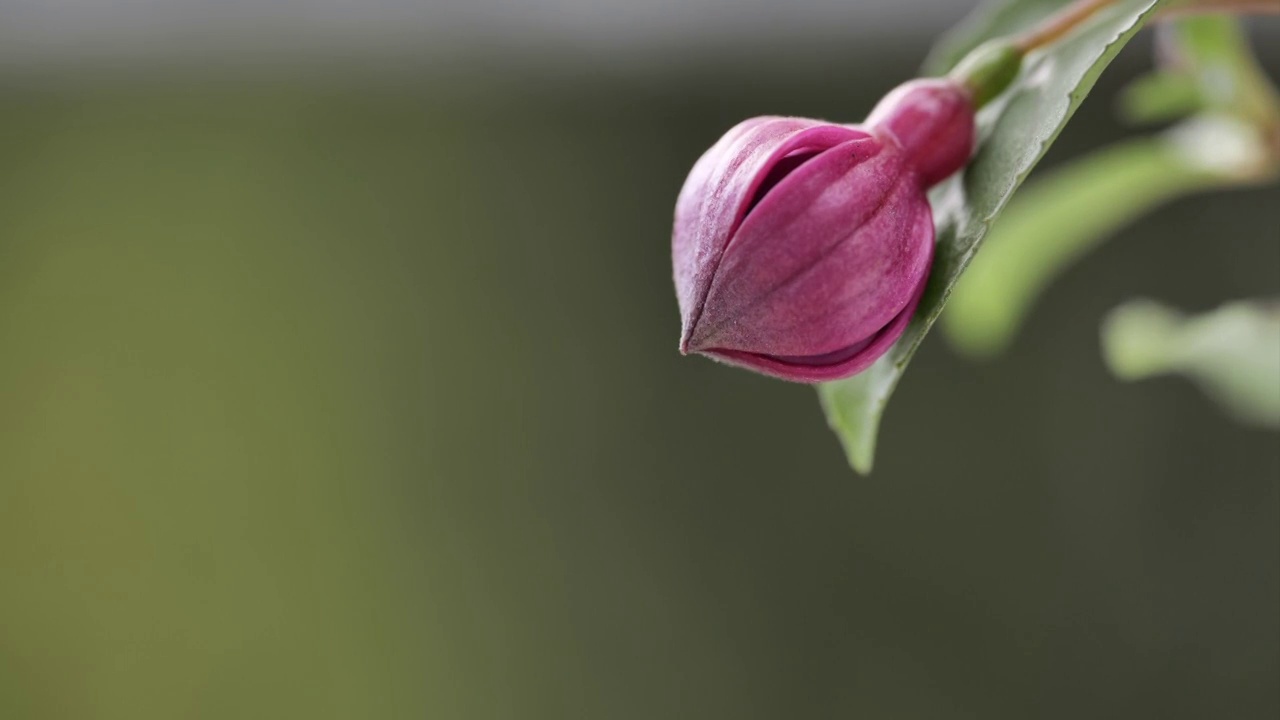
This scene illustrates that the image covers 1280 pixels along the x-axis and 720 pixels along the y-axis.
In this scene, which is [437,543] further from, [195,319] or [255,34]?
[255,34]

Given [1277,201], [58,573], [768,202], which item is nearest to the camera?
[768,202]

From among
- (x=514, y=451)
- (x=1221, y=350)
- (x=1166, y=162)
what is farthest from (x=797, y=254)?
(x=514, y=451)

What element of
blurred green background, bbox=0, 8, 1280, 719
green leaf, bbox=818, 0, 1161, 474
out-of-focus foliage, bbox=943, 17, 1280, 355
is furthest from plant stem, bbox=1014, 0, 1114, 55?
blurred green background, bbox=0, 8, 1280, 719

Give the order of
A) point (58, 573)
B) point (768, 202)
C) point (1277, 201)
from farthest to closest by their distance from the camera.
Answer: point (58, 573)
point (1277, 201)
point (768, 202)

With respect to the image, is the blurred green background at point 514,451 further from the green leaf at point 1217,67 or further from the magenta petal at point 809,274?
the magenta petal at point 809,274

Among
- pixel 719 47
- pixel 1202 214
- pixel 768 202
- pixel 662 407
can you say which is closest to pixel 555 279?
pixel 662 407

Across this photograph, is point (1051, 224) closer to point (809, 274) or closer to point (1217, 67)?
point (1217, 67)

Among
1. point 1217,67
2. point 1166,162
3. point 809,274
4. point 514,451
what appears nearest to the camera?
point 809,274
